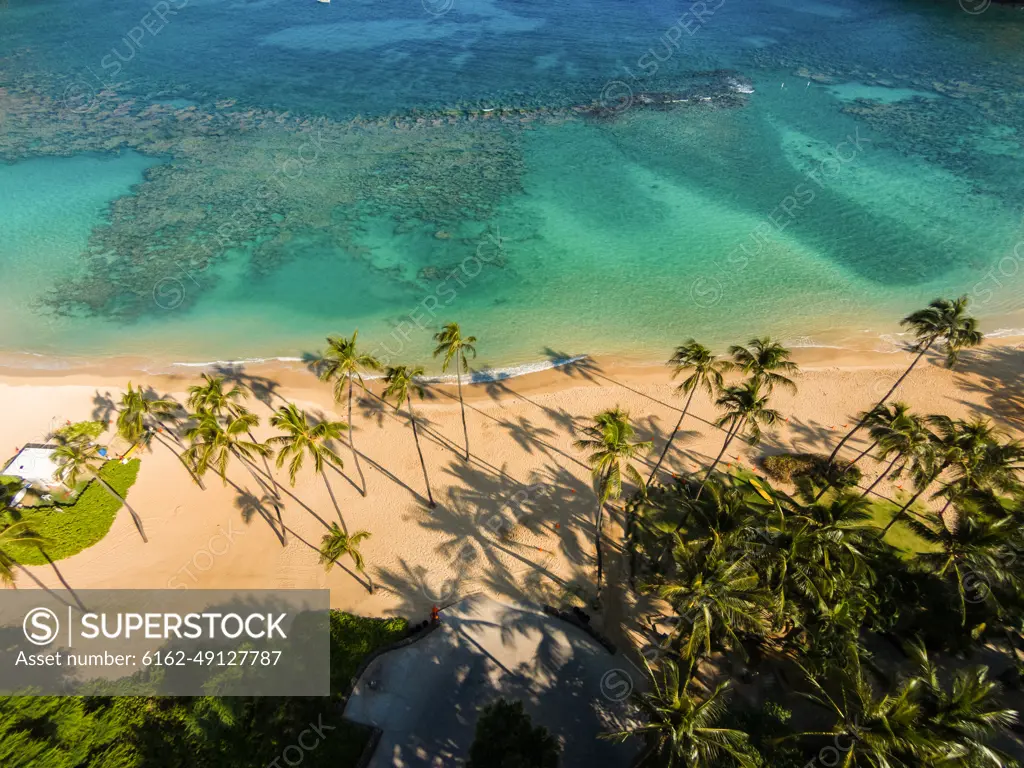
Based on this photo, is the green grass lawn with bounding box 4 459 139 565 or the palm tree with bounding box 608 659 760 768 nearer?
the palm tree with bounding box 608 659 760 768

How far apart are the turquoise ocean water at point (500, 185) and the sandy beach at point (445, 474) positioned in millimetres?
4705

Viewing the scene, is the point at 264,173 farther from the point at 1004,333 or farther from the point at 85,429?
the point at 1004,333

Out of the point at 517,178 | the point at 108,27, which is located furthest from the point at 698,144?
the point at 108,27

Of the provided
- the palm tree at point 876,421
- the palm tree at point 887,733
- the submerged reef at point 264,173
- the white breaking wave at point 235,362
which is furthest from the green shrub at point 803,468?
the white breaking wave at point 235,362

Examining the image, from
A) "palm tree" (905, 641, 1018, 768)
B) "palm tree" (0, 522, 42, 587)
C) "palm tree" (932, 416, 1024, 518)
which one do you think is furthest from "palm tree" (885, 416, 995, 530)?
"palm tree" (0, 522, 42, 587)

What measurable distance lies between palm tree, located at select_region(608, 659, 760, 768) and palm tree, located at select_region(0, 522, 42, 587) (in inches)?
975

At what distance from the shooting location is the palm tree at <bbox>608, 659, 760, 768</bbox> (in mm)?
17156

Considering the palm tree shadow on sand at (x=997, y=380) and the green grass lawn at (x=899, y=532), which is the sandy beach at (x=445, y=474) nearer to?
the palm tree shadow on sand at (x=997, y=380)

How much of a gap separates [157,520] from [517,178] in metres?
53.2

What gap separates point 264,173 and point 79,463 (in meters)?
49.8

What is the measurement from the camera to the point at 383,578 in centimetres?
2906

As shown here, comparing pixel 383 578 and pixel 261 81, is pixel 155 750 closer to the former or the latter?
pixel 383 578

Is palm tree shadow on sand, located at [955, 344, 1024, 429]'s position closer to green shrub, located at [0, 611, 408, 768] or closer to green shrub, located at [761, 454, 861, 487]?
green shrub, located at [761, 454, 861, 487]

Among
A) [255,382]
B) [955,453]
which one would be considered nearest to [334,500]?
[255,382]
